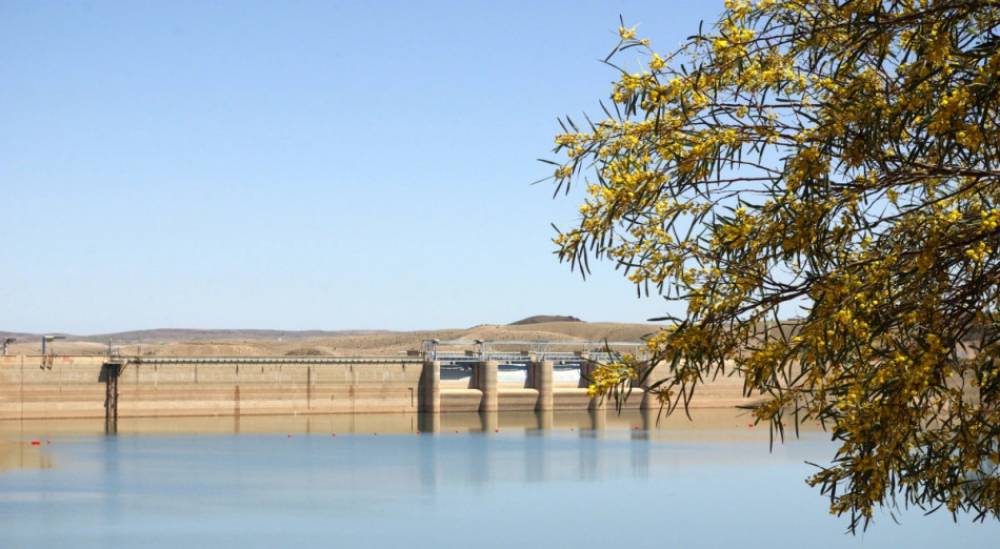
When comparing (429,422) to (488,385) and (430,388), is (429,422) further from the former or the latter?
(488,385)

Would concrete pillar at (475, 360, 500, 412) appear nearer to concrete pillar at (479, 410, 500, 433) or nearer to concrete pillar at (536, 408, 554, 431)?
concrete pillar at (479, 410, 500, 433)

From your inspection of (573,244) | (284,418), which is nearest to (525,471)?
(284,418)

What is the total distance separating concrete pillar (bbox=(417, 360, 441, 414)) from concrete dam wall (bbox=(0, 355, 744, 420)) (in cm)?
4

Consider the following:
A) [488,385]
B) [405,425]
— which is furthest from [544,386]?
[405,425]

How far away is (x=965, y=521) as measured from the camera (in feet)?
92.8

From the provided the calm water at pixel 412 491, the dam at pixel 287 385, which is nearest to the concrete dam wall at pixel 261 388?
the dam at pixel 287 385

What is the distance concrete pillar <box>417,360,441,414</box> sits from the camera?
2216 inches

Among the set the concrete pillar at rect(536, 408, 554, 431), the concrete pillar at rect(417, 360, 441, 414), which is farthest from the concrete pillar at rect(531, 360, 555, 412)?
the concrete pillar at rect(417, 360, 441, 414)

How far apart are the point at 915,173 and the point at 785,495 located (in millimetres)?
25736

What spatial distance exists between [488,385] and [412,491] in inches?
1006

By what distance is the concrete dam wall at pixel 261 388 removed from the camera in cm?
4828

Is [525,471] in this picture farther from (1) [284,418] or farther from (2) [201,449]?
(1) [284,418]

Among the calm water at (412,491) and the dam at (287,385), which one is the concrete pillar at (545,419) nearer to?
the dam at (287,385)

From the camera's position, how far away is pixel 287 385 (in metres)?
53.4
